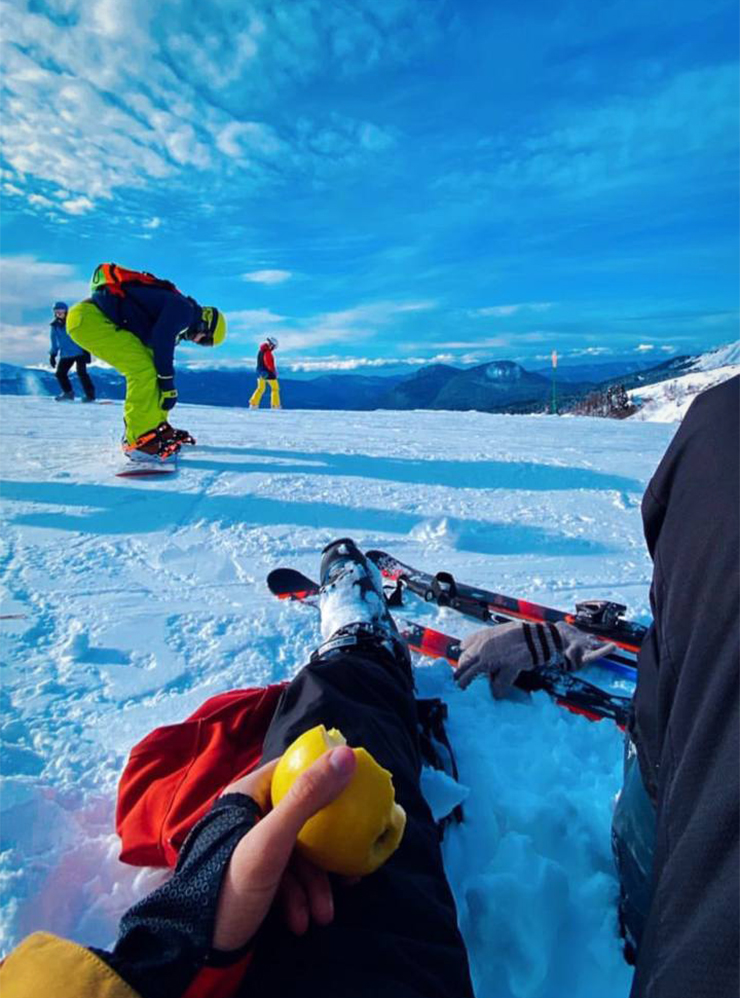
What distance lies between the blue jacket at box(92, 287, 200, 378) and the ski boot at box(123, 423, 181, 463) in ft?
1.92

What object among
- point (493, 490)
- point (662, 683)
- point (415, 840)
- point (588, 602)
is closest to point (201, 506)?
point (493, 490)

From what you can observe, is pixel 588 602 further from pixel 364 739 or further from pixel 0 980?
pixel 0 980

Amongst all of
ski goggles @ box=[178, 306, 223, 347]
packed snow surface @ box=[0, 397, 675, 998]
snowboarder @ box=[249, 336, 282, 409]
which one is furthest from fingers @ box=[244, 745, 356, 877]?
snowboarder @ box=[249, 336, 282, 409]

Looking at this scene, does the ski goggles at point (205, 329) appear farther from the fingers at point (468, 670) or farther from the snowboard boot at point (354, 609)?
the fingers at point (468, 670)

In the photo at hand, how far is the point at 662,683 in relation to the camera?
0.90 m

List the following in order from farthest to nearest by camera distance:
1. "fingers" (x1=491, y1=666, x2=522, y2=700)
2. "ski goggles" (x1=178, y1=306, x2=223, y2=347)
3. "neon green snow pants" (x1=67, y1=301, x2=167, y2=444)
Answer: "ski goggles" (x1=178, y1=306, x2=223, y2=347) < "neon green snow pants" (x1=67, y1=301, x2=167, y2=444) < "fingers" (x1=491, y1=666, x2=522, y2=700)

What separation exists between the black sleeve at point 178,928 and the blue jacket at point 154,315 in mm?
5535

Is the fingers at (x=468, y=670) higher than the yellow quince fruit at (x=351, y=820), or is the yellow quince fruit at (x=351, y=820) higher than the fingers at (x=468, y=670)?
the yellow quince fruit at (x=351, y=820)

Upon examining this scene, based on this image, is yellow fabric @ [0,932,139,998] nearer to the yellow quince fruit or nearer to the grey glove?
the yellow quince fruit

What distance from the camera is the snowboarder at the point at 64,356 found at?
39.0 feet

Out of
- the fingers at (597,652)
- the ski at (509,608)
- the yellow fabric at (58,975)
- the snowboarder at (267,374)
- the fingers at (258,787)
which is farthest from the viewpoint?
the snowboarder at (267,374)

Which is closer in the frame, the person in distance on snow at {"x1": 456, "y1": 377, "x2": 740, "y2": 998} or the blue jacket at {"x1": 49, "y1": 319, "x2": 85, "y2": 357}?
the person in distance on snow at {"x1": 456, "y1": 377, "x2": 740, "y2": 998}

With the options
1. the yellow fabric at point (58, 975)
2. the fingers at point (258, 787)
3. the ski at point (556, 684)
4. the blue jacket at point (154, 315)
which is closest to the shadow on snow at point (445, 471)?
the blue jacket at point (154, 315)

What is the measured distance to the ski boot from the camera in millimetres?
5945
